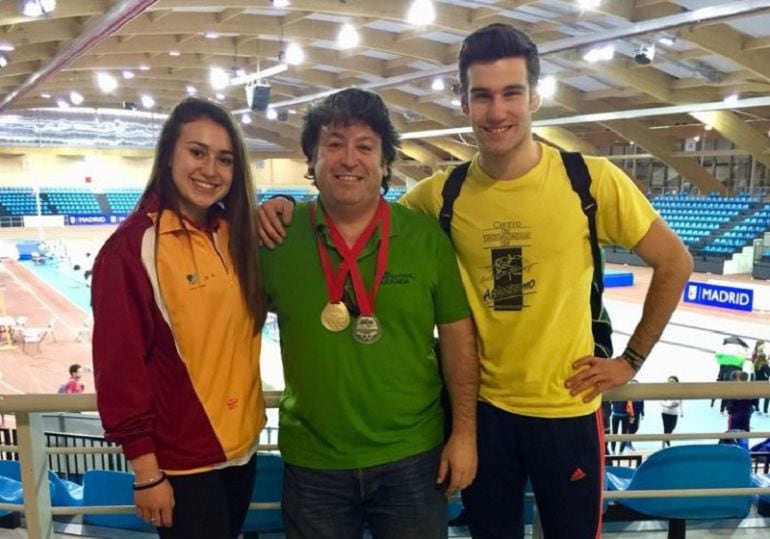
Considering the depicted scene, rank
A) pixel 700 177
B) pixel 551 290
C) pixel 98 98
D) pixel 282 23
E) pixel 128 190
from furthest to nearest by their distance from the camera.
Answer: pixel 128 190 < pixel 98 98 < pixel 700 177 < pixel 282 23 < pixel 551 290

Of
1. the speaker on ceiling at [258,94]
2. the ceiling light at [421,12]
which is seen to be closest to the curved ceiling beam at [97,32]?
the speaker on ceiling at [258,94]

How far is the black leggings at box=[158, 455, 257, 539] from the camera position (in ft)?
5.05

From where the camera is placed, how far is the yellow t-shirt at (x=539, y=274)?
5.34ft

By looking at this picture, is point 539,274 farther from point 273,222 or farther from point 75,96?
point 75,96

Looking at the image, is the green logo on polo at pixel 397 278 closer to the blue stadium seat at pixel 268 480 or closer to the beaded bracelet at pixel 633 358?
the beaded bracelet at pixel 633 358

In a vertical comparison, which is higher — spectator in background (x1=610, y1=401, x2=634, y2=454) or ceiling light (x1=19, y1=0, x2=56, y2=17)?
ceiling light (x1=19, y1=0, x2=56, y2=17)

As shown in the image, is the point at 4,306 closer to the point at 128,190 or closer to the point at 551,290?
the point at 551,290

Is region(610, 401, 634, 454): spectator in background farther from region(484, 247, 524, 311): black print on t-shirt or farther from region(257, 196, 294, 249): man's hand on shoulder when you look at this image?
region(257, 196, 294, 249): man's hand on shoulder

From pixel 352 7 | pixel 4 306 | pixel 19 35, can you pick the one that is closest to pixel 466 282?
pixel 352 7

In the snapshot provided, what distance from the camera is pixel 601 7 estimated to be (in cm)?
1033

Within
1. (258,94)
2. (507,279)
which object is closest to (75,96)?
(258,94)

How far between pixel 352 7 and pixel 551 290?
10262 mm

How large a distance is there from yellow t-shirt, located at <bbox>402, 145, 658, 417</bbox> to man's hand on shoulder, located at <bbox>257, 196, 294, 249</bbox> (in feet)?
1.61

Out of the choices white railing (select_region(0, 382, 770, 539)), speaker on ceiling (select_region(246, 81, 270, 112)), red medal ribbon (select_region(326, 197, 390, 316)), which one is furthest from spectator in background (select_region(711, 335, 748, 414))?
speaker on ceiling (select_region(246, 81, 270, 112))
